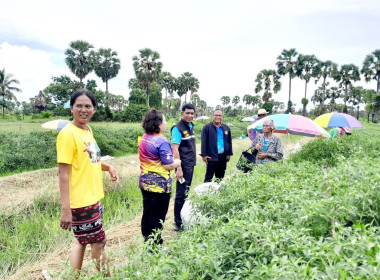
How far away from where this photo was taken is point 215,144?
4586 mm

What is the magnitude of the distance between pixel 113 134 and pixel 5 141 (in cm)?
549

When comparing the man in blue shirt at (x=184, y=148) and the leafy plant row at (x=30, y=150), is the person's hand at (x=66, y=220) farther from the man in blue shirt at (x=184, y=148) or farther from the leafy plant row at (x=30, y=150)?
the leafy plant row at (x=30, y=150)

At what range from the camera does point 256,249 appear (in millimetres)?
1293

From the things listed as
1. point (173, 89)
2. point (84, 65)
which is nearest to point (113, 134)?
point (84, 65)

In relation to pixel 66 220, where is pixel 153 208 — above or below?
below

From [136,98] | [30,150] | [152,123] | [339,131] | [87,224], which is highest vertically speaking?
[136,98]

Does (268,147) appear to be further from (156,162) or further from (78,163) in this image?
(78,163)

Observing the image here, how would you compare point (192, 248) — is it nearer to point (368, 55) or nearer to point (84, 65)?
point (84, 65)

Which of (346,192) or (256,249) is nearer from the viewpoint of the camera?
(256,249)

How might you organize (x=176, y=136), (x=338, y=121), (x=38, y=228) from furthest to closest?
(x=338, y=121) → (x=38, y=228) → (x=176, y=136)

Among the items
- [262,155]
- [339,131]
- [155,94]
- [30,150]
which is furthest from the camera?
[155,94]

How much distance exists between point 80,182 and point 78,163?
154 millimetres

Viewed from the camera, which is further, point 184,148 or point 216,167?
point 216,167

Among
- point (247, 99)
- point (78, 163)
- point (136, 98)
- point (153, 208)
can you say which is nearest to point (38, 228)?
point (153, 208)
